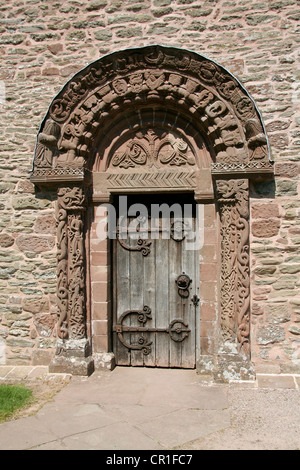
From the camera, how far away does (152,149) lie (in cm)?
520

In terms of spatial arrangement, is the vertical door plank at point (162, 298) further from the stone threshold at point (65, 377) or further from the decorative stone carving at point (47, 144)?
the decorative stone carving at point (47, 144)

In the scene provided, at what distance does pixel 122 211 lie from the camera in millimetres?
5332

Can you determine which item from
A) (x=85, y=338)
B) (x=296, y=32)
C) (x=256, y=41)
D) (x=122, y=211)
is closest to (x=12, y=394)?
(x=85, y=338)

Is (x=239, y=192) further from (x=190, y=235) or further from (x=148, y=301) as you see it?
(x=148, y=301)

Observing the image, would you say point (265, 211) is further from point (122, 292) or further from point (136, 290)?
point (122, 292)

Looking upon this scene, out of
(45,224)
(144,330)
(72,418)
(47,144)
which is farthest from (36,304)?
A: (47,144)

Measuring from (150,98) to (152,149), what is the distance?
61cm

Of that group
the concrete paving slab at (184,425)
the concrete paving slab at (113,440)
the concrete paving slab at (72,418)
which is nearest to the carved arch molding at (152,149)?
the concrete paving slab at (72,418)

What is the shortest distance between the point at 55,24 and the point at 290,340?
4.72m

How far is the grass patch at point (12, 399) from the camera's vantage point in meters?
3.91

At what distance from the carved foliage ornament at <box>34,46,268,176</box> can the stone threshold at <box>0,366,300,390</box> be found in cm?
248

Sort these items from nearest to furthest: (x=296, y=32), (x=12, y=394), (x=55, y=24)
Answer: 1. (x=12, y=394)
2. (x=296, y=32)
3. (x=55, y=24)

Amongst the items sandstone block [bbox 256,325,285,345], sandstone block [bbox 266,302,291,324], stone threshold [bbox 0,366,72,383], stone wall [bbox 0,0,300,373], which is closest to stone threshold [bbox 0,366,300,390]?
stone threshold [bbox 0,366,72,383]

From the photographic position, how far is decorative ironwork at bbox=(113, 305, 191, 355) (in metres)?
5.20
